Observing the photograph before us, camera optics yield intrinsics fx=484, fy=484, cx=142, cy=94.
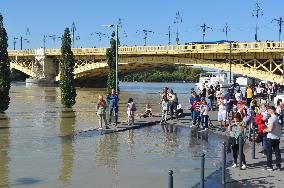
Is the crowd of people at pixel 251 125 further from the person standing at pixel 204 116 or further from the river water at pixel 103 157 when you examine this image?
the river water at pixel 103 157

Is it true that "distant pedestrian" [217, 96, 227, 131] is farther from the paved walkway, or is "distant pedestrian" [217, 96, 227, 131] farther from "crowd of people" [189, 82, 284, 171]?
the paved walkway

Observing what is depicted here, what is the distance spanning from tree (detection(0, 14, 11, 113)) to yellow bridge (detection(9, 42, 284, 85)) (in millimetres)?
28716

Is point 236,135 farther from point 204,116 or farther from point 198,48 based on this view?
point 198,48

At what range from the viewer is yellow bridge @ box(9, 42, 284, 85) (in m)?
56.2

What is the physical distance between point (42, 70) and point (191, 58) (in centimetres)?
3708

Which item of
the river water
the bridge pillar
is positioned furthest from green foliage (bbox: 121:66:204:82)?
the river water

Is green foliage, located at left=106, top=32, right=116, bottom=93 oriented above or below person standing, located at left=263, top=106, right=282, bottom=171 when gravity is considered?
above

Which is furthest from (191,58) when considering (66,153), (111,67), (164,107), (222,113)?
(66,153)

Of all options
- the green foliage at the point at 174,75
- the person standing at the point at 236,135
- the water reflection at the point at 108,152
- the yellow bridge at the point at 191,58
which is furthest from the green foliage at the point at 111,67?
the green foliage at the point at 174,75

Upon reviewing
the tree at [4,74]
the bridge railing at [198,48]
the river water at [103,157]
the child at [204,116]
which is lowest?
the river water at [103,157]

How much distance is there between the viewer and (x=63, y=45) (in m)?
34.2

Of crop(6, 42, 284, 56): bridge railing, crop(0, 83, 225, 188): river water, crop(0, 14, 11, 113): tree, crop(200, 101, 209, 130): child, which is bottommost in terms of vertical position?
crop(0, 83, 225, 188): river water

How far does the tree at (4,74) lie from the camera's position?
30328 millimetres

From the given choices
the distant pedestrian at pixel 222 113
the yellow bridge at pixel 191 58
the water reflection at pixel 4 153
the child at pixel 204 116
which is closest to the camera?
the water reflection at pixel 4 153
